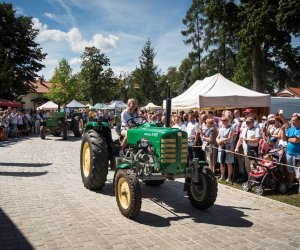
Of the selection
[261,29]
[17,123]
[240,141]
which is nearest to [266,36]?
[261,29]

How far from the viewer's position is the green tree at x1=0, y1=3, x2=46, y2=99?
130ft

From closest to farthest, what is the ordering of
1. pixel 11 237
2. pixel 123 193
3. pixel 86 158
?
1. pixel 11 237
2. pixel 123 193
3. pixel 86 158

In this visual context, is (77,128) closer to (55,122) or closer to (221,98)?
(55,122)

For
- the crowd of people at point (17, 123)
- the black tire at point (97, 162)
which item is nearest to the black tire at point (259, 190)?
the black tire at point (97, 162)

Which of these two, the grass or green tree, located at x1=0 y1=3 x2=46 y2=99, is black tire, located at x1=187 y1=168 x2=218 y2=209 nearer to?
the grass

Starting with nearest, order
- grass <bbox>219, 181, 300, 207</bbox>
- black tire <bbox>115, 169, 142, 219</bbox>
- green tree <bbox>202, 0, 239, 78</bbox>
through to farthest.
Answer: black tire <bbox>115, 169, 142, 219</bbox> < grass <bbox>219, 181, 300, 207</bbox> < green tree <bbox>202, 0, 239, 78</bbox>

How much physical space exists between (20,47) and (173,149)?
1543 inches

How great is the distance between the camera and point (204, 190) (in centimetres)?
601

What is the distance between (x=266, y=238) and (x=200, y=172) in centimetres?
154

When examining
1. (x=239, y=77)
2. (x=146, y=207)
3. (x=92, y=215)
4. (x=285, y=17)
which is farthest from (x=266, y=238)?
(x=239, y=77)

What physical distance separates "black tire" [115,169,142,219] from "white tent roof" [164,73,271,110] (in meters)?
7.44

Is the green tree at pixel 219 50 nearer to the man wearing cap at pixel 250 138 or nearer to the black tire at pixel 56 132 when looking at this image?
the black tire at pixel 56 132

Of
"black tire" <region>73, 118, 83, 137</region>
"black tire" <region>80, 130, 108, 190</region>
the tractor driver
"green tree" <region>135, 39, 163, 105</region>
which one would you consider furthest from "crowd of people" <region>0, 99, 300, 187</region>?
"green tree" <region>135, 39, 163, 105</region>

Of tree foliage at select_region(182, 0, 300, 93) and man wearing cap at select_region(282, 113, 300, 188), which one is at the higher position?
tree foliage at select_region(182, 0, 300, 93)
